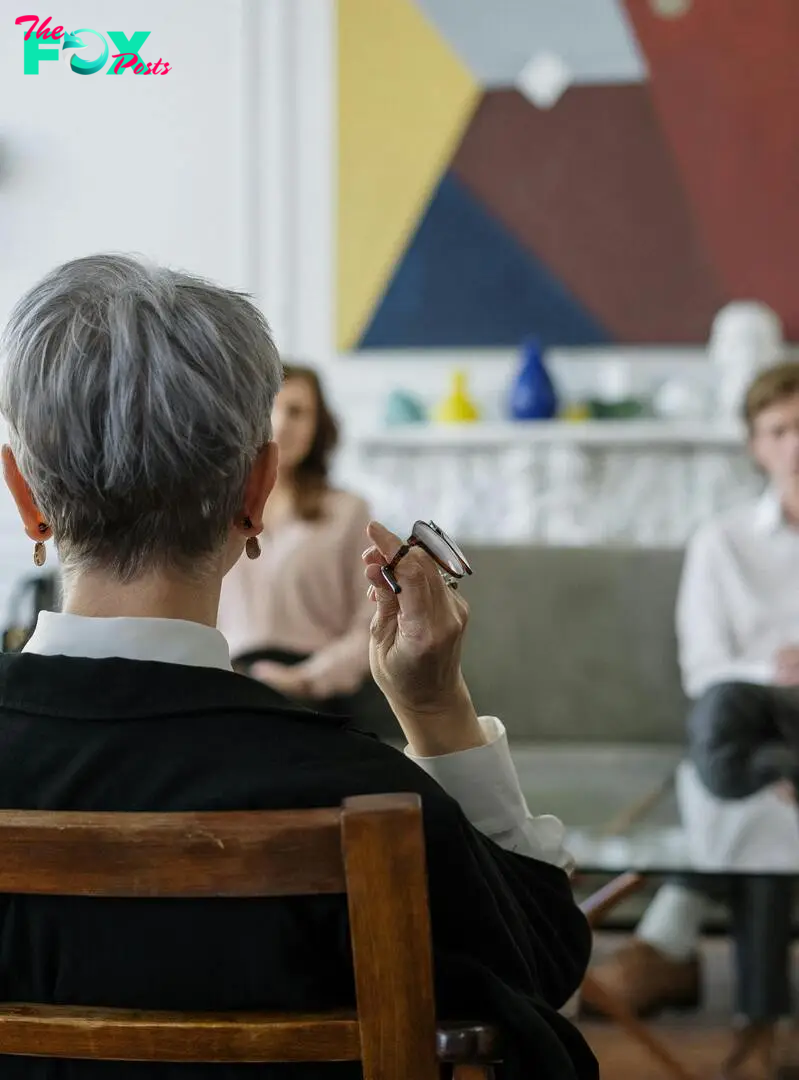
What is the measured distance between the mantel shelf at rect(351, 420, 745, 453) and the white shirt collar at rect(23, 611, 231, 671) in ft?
10.1

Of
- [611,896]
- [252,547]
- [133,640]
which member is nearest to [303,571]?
[611,896]

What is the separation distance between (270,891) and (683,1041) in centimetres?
200

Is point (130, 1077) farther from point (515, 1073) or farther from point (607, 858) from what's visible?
point (607, 858)

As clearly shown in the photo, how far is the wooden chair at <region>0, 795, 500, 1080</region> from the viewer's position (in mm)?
714

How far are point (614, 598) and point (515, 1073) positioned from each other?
102 inches

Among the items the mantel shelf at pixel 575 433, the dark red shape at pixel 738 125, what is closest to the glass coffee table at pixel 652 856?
the mantel shelf at pixel 575 433

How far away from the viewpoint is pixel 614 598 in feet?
11.0

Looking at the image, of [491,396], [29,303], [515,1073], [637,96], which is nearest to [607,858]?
[515,1073]

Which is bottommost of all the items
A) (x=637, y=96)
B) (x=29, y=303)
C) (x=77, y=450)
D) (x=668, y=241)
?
(x=77, y=450)

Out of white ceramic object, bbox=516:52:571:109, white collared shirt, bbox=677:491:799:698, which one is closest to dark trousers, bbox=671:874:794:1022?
white collared shirt, bbox=677:491:799:698

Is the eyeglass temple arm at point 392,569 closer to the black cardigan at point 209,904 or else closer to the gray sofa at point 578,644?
the black cardigan at point 209,904

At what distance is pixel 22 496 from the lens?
3.06ft

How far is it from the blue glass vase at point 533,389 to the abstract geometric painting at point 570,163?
0.15 m

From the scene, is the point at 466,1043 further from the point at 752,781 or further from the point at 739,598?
the point at 739,598
